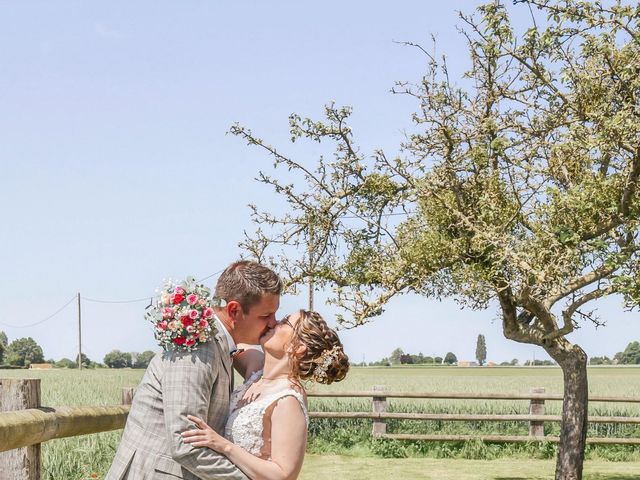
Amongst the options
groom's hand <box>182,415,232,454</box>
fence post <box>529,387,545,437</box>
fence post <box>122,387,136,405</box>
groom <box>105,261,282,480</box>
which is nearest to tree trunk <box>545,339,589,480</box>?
fence post <box>529,387,545,437</box>

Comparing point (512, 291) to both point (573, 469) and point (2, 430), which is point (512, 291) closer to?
point (573, 469)

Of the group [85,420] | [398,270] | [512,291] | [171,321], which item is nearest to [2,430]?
[85,420]

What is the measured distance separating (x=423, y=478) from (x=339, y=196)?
15.9 ft

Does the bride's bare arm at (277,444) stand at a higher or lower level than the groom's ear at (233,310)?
lower

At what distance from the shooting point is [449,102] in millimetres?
Result: 11547

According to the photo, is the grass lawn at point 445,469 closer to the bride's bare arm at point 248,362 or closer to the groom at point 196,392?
the bride's bare arm at point 248,362

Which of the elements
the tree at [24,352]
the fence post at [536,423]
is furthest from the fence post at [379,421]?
the tree at [24,352]

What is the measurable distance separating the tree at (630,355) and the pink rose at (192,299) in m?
121

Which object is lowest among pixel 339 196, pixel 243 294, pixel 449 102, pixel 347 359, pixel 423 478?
pixel 423 478

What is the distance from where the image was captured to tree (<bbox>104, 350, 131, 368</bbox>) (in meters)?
95.3

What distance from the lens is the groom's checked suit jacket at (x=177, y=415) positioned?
11.3 feet

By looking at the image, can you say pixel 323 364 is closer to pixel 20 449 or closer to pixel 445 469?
pixel 20 449

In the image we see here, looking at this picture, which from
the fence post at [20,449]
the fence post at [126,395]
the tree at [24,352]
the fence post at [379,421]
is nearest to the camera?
the fence post at [20,449]

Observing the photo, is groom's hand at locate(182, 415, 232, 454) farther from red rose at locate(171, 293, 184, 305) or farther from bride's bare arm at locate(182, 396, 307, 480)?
red rose at locate(171, 293, 184, 305)
